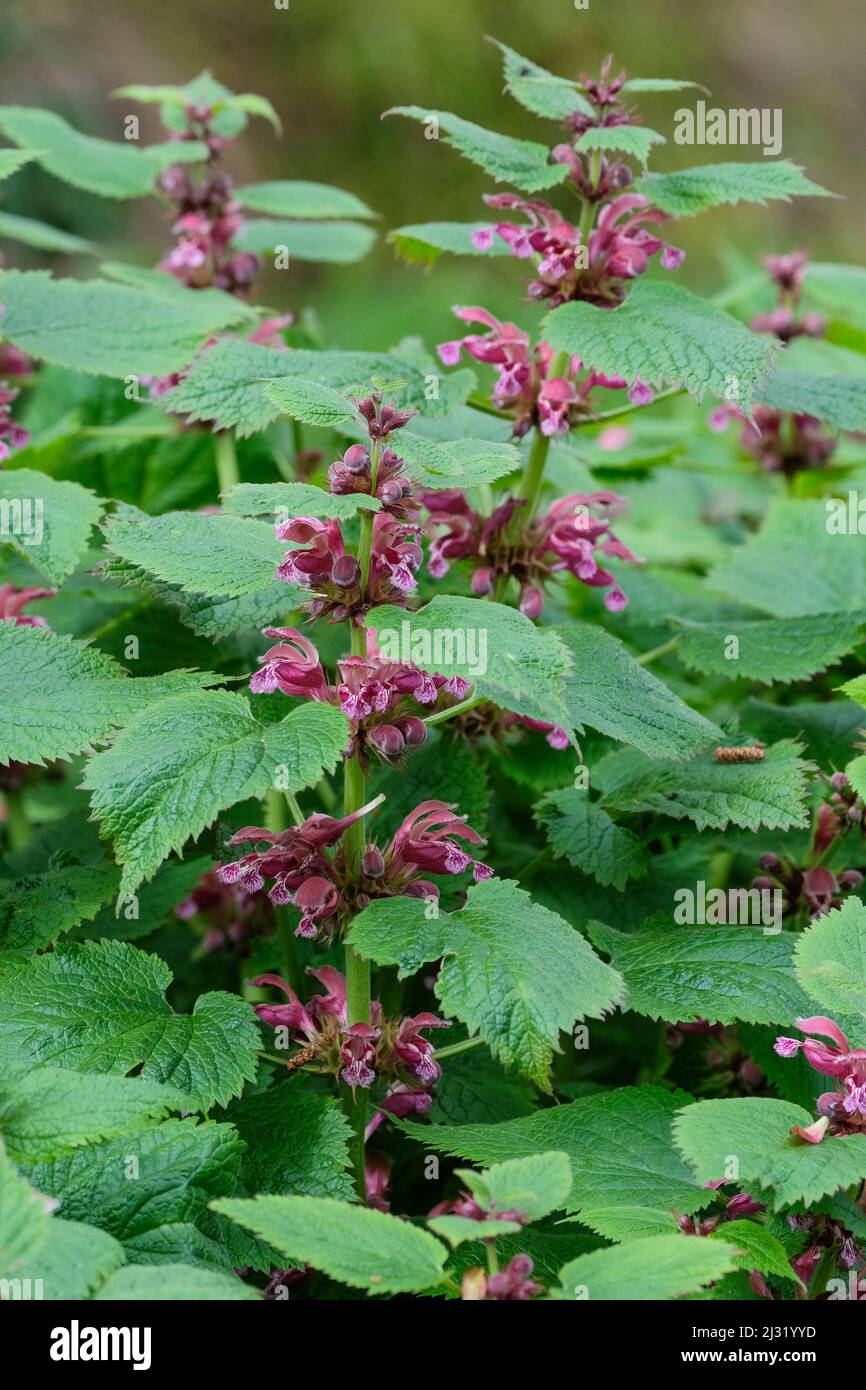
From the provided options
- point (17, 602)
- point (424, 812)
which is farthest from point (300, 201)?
point (424, 812)

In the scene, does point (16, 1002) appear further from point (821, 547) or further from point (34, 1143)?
point (821, 547)

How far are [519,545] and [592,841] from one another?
384 mm

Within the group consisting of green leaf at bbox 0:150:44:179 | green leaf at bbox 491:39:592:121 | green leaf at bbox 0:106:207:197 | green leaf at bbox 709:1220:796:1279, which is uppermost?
green leaf at bbox 0:106:207:197

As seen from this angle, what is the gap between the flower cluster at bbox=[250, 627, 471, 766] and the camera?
128 centimetres

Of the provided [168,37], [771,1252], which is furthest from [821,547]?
[168,37]

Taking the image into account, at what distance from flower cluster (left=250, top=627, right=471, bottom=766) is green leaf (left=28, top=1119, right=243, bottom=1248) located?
0.36 m

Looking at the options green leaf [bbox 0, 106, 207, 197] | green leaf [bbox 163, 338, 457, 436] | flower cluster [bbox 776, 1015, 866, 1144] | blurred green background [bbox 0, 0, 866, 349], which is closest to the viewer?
flower cluster [bbox 776, 1015, 866, 1144]

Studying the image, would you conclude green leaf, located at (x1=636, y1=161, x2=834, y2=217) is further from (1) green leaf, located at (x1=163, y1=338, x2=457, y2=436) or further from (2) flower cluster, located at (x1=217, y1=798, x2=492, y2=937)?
(2) flower cluster, located at (x1=217, y1=798, x2=492, y2=937)

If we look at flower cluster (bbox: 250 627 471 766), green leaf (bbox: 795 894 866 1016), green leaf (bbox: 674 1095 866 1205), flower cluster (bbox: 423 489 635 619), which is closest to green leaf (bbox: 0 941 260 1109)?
flower cluster (bbox: 250 627 471 766)

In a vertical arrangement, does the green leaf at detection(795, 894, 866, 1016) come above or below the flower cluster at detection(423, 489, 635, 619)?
below

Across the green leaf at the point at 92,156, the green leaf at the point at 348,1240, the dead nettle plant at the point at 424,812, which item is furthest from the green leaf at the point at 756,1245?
the green leaf at the point at 92,156

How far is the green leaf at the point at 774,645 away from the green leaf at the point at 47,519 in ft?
2.47

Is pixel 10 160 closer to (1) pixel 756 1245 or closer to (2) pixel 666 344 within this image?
(2) pixel 666 344
